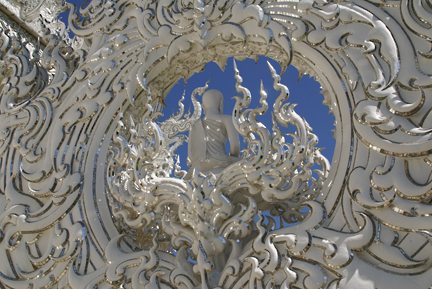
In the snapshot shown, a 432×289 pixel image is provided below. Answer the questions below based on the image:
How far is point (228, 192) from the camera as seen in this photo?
1.87 meters

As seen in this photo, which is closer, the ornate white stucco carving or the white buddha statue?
the ornate white stucco carving

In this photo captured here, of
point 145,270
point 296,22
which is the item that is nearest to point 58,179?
point 145,270

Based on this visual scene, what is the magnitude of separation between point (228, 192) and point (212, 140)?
0.24 m

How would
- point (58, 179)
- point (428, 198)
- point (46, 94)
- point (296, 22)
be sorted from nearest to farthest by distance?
point (428, 198) → point (296, 22) → point (58, 179) → point (46, 94)

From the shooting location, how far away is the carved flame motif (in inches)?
70.8

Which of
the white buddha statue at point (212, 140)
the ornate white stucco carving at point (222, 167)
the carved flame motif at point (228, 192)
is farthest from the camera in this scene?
the white buddha statue at point (212, 140)

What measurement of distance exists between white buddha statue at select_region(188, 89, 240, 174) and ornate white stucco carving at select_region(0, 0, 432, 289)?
0.05 metres

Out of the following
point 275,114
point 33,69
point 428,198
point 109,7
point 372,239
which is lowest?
point 372,239

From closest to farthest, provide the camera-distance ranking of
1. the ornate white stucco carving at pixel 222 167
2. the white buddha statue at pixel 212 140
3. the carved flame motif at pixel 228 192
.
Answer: the ornate white stucco carving at pixel 222 167, the carved flame motif at pixel 228 192, the white buddha statue at pixel 212 140

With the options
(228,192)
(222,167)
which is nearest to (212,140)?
(222,167)

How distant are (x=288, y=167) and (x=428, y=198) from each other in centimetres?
40

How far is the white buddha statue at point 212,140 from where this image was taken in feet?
6.56

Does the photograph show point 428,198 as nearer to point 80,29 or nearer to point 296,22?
point 296,22

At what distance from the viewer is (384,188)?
1.62 meters
